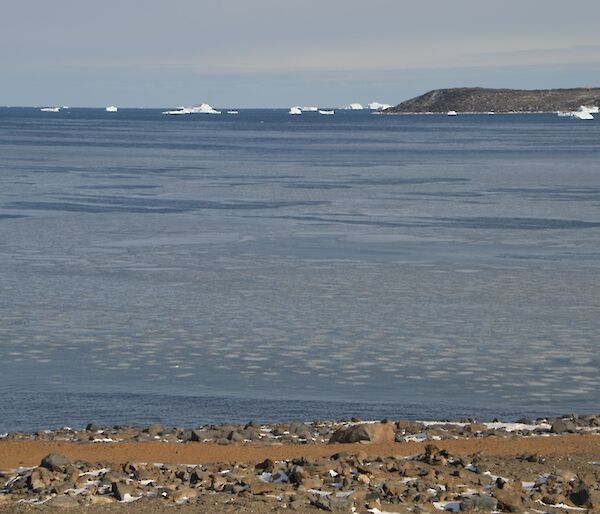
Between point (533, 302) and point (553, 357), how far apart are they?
3864 mm

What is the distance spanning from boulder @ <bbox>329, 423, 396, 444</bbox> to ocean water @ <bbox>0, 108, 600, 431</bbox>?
2248mm

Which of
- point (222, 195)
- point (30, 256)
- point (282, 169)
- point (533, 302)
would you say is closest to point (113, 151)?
point (282, 169)

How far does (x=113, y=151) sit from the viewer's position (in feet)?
292

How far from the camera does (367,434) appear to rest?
41.4 feet

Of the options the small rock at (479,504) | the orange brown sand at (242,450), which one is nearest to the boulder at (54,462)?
the orange brown sand at (242,450)

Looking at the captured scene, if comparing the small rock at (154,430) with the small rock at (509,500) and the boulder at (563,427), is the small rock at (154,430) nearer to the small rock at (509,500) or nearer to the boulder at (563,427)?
the boulder at (563,427)

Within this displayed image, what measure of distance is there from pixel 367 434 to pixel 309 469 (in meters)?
2.10

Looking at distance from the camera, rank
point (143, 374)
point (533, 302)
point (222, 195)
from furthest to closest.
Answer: point (222, 195), point (533, 302), point (143, 374)

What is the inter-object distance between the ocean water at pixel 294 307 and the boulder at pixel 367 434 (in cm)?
225

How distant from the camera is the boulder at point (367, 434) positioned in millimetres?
12594

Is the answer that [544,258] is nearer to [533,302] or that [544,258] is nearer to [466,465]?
[533,302]

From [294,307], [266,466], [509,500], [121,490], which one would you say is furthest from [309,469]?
[294,307]

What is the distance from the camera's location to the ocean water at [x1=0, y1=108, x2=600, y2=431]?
15.9m

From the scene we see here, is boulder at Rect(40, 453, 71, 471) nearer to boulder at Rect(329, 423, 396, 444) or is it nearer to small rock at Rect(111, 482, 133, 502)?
small rock at Rect(111, 482, 133, 502)
